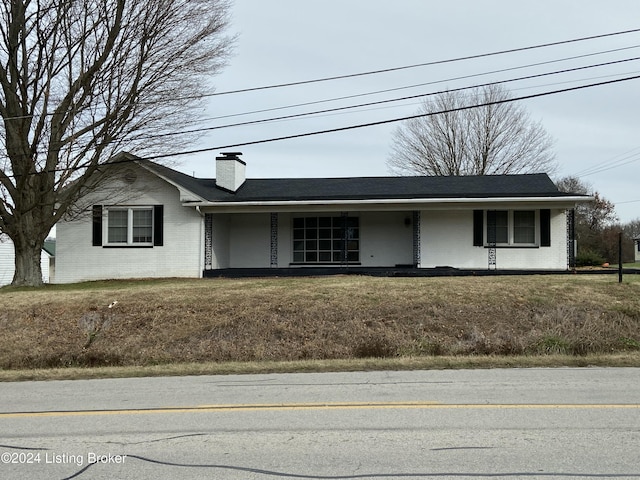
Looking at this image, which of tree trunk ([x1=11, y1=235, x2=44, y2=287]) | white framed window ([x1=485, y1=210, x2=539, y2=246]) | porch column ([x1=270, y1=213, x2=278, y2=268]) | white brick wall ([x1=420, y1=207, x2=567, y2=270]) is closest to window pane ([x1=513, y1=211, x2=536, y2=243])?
white framed window ([x1=485, y1=210, x2=539, y2=246])

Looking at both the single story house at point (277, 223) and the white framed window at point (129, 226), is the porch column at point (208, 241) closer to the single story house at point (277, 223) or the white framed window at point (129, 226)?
the single story house at point (277, 223)

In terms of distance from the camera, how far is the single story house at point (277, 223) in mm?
20594

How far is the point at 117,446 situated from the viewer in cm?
557

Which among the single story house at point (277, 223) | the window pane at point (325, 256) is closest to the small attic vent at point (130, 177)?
the single story house at point (277, 223)

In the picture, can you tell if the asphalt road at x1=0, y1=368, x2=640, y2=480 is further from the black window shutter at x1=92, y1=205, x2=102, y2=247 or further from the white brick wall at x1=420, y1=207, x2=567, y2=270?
the black window shutter at x1=92, y1=205, x2=102, y2=247

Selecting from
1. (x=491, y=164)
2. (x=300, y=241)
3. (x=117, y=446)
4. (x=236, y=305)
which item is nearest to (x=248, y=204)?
(x=300, y=241)

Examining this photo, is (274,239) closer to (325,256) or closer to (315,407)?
(325,256)

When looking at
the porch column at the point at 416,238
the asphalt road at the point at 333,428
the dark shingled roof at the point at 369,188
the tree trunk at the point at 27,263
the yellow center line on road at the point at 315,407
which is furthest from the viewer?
the porch column at the point at 416,238

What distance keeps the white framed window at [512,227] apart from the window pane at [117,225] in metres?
13.2

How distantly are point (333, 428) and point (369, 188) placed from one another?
17.5 metres

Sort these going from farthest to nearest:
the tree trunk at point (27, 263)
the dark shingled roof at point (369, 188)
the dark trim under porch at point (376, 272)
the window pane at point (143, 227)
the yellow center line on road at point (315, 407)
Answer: the window pane at point (143, 227) → the dark shingled roof at point (369, 188) → the tree trunk at point (27, 263) → the dark trim under porch at point (376, 272) → the yellow center line on road at point (315, 407)

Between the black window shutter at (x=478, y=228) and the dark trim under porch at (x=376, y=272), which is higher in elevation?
the black window shutter at (x=478, y=228)

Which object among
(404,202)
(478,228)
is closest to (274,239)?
(404,202)

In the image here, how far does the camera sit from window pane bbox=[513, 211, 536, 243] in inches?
824
